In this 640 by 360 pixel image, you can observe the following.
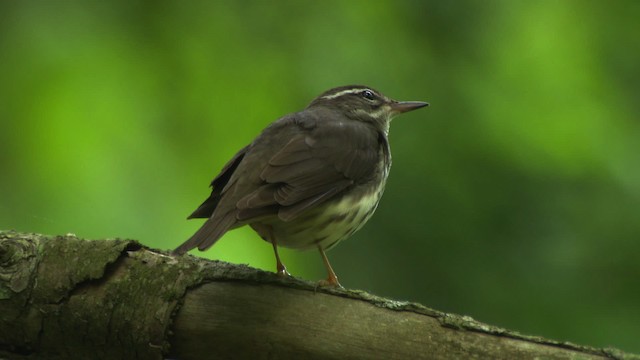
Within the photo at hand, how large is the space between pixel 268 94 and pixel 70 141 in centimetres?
127

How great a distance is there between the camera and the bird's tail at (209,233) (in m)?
4.61

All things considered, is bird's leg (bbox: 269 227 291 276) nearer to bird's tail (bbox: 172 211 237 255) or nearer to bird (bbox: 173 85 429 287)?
bird (bbox: 173 85 429 287)

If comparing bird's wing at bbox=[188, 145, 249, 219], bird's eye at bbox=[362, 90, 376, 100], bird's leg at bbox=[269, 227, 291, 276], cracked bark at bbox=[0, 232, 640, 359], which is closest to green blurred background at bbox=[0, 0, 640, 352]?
bird's eye at bbox=[362, 90, 376, 100]

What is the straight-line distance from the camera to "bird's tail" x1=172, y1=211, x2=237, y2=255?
4.61 meters

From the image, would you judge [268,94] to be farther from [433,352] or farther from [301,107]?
[433,352]

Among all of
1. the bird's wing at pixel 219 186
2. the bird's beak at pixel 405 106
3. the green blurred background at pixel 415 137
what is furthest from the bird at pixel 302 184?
the green blurred background at pixel 415 137

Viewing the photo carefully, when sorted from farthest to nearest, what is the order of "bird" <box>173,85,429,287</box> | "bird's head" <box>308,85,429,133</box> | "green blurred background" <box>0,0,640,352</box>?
"bird's head" <box>308,85,429,133</box>
"green blurred background" <box>0,0,640,352</box>
"bird" <box>173,85,429,287</box>

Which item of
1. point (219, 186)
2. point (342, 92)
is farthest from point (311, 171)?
point (342, 92)

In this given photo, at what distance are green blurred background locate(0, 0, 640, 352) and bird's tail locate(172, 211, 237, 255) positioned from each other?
111 cm

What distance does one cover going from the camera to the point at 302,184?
5.29 metres

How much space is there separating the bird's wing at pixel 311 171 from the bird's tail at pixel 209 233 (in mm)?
67

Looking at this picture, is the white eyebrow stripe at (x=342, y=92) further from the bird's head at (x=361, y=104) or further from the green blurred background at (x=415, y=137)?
the green blurred background at (x=415, y=137)

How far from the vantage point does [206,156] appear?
20.9 feet

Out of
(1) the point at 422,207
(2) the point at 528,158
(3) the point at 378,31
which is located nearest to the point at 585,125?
(2) the point at 528,158
